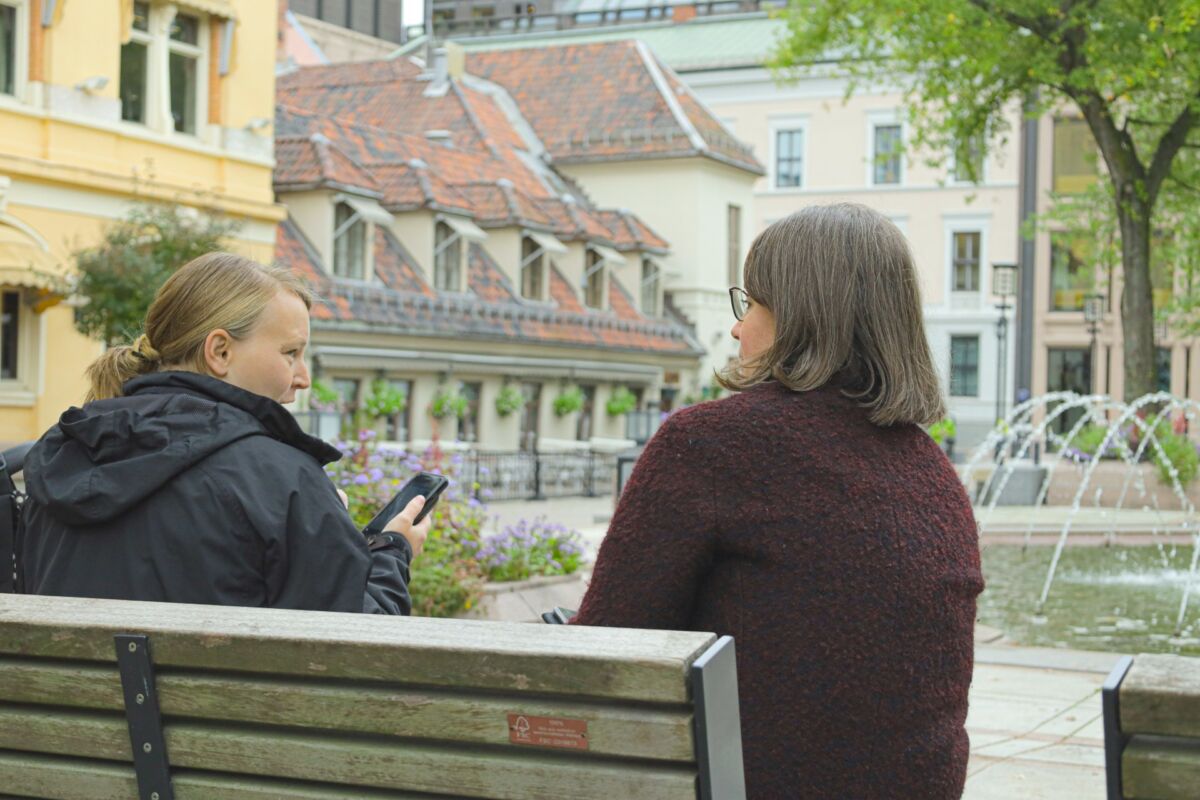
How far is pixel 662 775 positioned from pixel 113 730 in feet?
2.99

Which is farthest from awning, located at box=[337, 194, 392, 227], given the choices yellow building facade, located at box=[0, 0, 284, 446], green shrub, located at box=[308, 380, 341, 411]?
yellow building facade, located at box=[0, 0, 284, 446]

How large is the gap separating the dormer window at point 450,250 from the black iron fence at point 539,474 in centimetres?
417

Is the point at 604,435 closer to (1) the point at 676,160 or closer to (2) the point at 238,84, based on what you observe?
(1) the point at 676,160

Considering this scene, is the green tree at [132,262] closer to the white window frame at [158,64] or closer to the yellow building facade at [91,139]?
the yellow building facade at [91,139]

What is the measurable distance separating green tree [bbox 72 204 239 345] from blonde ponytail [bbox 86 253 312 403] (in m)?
16.4

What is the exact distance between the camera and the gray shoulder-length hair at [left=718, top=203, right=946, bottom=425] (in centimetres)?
271

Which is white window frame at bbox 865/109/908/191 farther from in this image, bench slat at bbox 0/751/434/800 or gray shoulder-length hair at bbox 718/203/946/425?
bench slat at bbox 0/751/434/800

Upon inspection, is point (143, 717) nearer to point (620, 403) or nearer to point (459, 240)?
point (459, 240)

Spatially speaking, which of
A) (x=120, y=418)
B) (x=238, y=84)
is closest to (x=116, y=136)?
(x=238, y=84)

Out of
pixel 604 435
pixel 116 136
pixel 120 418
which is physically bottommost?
pixel 604 435

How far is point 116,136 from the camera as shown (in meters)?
21.6

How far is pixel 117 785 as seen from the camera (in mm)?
2582

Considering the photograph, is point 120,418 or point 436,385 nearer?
point 120,418

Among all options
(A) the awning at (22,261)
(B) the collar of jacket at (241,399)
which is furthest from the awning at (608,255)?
(B) the collar of jacket at (241,399)
